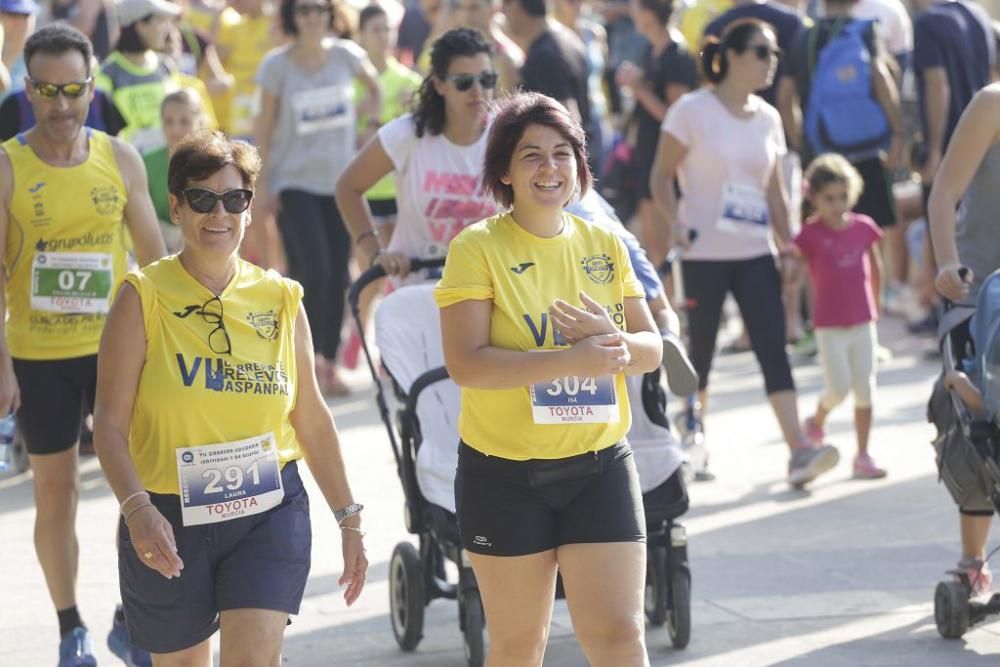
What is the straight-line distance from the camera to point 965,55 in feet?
33.3

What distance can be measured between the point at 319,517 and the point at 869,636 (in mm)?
2758

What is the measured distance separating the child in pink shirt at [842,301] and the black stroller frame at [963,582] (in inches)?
96.5

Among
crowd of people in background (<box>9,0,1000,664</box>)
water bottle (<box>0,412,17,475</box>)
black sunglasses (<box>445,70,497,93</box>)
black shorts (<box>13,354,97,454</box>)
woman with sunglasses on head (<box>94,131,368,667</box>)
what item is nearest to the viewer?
woman with sunglasses on head (<box>94,131,368,667</box>)

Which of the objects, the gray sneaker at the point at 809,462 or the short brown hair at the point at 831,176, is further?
the short brown hair at the point at 831,176

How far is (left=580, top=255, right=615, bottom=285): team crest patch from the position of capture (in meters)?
4.32

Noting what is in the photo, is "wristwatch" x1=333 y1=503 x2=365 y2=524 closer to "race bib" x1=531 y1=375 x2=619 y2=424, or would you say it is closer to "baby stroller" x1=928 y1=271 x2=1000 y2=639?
"race bib" x1=531 y1=375 x2=619 y2=424

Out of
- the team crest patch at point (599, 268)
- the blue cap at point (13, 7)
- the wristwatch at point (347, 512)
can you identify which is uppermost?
the blue cap at point (13, 7)

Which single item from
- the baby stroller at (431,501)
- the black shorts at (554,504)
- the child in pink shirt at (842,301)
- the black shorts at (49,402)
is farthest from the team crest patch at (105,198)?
the child in pink shirt at (842,301)

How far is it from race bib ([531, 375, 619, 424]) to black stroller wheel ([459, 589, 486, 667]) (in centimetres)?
144

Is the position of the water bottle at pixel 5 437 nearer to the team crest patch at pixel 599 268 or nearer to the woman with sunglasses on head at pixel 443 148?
the woman with sunglasses on head at pixel 443 148

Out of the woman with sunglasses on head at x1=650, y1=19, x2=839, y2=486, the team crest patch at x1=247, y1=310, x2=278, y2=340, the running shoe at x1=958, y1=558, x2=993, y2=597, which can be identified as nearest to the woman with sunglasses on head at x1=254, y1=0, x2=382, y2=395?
the woman with sunglasses on head at x1=650, y1=19, x2=839, y2=486

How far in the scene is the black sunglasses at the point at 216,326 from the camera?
13.7 feet

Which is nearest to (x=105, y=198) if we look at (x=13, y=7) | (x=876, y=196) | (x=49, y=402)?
(x=49, y=402)

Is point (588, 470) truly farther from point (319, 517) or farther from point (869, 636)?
point (319, 517)
